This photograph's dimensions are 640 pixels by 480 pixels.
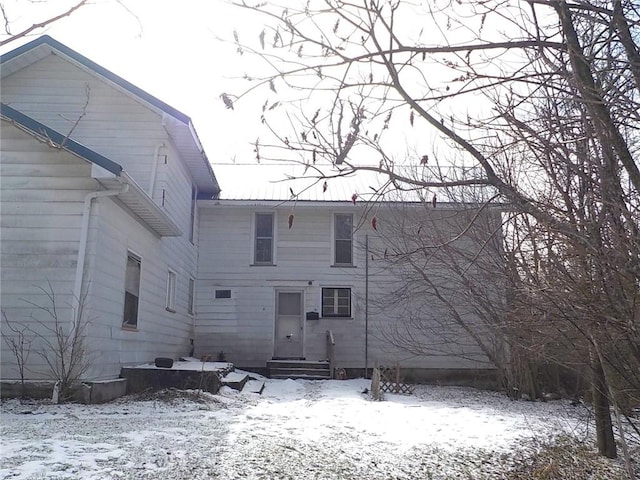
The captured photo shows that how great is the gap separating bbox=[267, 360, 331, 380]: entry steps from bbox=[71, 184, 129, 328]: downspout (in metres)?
7.30

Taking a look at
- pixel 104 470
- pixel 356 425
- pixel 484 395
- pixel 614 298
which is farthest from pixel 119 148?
pixel 614 298

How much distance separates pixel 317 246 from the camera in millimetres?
16359

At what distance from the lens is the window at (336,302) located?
1609 cm

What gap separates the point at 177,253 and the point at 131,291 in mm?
3317

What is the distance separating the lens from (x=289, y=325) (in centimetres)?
1619

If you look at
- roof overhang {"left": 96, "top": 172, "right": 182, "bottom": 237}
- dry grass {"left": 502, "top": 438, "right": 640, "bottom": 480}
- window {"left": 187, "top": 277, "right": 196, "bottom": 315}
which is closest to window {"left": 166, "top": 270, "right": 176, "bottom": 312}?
roof overhang {"left": 96, "top": 172, "right": 182, "bottom": 237}

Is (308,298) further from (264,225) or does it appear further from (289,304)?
(264,225)

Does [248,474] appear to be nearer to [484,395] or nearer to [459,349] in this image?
[484,395]

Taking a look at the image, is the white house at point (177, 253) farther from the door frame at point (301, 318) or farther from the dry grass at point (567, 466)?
the dry grass at point (567, 466)

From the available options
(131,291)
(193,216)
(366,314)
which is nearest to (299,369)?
(366,314)

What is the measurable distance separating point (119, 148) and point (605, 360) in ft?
33.5

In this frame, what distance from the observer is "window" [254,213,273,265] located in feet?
54.1

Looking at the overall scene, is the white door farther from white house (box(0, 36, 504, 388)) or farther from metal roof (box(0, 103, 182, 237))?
metal roof (box(0, 103, 182, 237))

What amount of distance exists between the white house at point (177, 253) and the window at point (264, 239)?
0.04 meters
